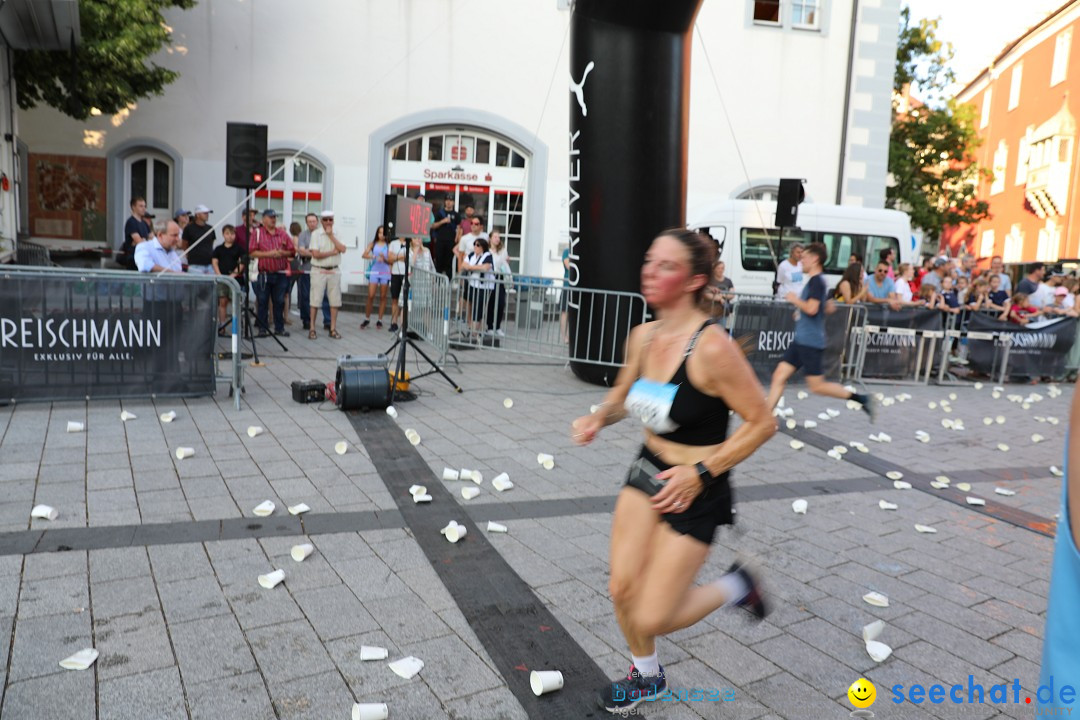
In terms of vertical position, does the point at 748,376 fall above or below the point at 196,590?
above

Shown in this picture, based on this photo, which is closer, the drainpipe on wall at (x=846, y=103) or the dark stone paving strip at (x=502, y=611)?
the dark stone paving strip at (x=502, y=611)

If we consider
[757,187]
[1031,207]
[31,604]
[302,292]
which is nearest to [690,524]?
[31,604]

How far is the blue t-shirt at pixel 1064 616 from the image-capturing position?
4.66ft

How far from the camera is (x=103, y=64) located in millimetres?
14016

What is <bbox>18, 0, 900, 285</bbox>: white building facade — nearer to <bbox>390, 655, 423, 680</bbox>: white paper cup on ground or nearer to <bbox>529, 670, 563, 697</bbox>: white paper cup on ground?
<bbox>390, 655, 423, 680</bbox>: white paper cup on ground

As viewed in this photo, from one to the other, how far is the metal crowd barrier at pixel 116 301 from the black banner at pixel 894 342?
8659mm

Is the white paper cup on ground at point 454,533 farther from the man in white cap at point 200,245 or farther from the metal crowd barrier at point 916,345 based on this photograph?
the metal crowd barrier at point 916,345

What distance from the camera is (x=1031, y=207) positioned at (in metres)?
33.5

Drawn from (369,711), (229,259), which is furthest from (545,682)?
(229,259)

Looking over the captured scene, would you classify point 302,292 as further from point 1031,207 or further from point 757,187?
point 1031,207

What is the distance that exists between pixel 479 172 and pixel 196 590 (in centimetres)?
1544

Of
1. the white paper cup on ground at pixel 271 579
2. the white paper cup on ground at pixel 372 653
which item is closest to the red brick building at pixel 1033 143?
the white paper cup on ground at pixel 271 579

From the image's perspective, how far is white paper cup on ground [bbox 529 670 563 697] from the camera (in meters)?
3.00

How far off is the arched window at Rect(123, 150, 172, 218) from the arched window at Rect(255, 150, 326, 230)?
6.14ft
